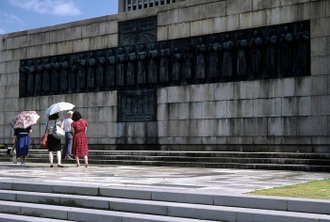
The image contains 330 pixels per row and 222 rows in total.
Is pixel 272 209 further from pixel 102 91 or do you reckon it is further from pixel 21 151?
pixel 102 91

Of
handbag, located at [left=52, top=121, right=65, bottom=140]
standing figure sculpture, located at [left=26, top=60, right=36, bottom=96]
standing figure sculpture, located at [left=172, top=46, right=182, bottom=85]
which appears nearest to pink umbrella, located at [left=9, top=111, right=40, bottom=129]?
handbag, located at [left=52, top=121, right=65, bottom=140]

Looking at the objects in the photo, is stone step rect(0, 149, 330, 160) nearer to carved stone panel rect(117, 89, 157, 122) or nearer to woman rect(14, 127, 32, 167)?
carved stone panel rect(117, 89, 157, 122)

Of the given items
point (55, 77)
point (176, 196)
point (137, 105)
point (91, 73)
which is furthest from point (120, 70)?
point (176, 196)

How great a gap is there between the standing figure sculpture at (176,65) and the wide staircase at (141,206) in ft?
30.5

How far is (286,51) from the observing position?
1470 centimetres

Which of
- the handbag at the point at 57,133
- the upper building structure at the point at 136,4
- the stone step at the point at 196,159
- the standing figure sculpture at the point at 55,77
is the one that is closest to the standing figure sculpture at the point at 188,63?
the stone step at the point at 196,159

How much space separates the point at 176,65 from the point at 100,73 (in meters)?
3.73

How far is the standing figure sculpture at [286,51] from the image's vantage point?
1464 centimetres

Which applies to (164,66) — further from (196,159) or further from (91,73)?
(196,159)

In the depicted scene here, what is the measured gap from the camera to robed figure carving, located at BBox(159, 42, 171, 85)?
1693 centimetres

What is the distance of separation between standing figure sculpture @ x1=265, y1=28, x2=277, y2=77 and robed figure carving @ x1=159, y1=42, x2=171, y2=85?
3.88m

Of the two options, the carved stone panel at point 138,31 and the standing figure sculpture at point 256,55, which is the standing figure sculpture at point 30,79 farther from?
the standing figure sculpture at point 256,55

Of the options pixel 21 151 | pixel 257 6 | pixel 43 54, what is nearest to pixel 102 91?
pixel 43 54

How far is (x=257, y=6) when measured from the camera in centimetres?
1552
